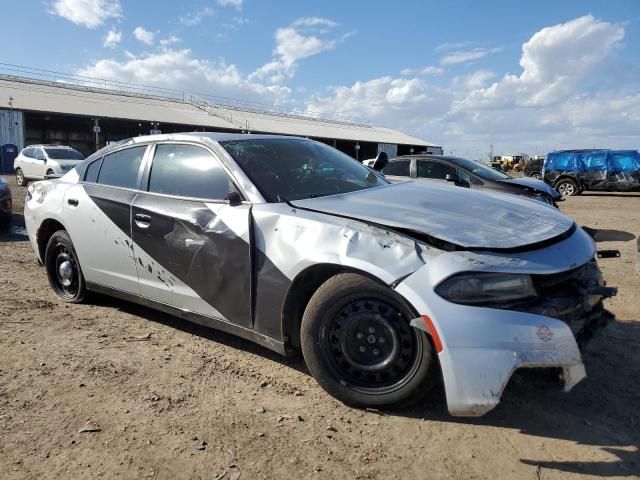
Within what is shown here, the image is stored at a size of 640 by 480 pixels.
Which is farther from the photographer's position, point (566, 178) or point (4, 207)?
point (566, 178)

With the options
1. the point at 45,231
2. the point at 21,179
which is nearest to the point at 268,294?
the point at 45,231

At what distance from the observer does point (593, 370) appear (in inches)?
126

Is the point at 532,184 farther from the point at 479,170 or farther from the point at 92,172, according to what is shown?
the point at 92,172

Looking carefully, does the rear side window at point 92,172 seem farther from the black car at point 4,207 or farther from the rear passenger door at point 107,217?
the black car at point 4,207

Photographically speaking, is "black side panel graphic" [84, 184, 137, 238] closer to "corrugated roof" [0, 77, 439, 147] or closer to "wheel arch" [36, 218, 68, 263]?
"wheel arch" [36, 218, 68, 263]

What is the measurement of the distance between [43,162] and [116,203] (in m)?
A: 15.2

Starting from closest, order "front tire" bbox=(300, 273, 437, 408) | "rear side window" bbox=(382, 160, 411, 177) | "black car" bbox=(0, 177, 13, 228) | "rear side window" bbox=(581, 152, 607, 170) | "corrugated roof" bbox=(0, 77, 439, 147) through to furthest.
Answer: "front tire" bbox=(300, 273, 437, 408) < "black car" bbox=(0, 177, 13, 228) < "rear side window" bbox=(382, 160, 411, 177) < "rear side window" bbox=(581, 152, 607, 170) < "corrugated roof" bbox=(0, 77, 439, 147)

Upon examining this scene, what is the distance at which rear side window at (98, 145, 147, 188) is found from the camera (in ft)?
13.2

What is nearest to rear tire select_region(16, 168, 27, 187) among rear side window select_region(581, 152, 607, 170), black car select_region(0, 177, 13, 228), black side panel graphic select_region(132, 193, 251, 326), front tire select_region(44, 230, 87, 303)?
black car select_region(0, 177, 13, 228)

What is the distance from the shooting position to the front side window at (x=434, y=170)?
8.88 metres

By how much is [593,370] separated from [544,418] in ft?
2.47

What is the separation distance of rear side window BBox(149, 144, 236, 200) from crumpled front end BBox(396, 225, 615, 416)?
1535mm

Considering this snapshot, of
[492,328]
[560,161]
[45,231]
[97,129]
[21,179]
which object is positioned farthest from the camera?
[97,129]

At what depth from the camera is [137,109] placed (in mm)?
38188
